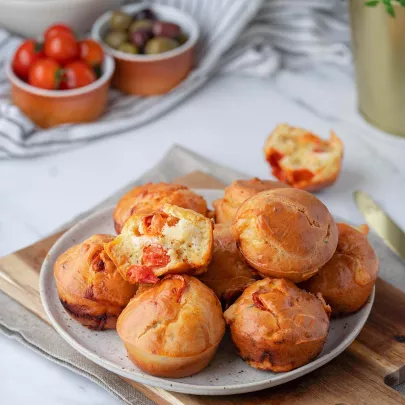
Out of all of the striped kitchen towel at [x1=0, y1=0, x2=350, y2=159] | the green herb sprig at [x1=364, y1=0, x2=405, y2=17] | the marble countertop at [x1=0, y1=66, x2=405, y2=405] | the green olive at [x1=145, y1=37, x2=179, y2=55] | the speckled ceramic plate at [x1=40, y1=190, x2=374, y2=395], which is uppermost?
the green herb sprig at [x1=364, y1=0, x2=405, y2=17]

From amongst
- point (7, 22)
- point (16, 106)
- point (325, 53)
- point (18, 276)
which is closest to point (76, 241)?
point (18, 276)

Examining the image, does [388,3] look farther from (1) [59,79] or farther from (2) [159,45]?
(1) [59,79]

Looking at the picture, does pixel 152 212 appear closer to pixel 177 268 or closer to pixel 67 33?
pixel 177 268

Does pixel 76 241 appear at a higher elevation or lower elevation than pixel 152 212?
lower

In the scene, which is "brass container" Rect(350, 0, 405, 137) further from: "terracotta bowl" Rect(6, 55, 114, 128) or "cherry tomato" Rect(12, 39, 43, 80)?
"cherry tomato" Rect(12, 39, 43, 80)

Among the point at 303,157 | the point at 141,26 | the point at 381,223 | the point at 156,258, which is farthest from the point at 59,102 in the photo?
the point at 156,258

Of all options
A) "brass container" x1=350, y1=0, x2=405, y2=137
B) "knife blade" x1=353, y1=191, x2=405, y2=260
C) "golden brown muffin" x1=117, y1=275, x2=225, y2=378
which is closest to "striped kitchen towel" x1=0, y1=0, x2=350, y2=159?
"brass container" x1=350, y1=0, x2=405, y2=137
